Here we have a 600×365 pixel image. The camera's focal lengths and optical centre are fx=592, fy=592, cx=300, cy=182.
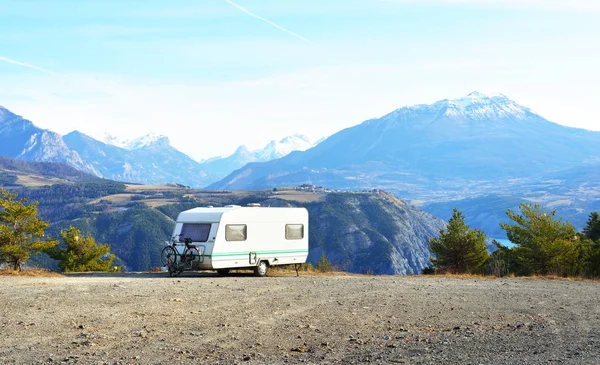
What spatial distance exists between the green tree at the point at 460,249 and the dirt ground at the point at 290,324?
35.0 feet

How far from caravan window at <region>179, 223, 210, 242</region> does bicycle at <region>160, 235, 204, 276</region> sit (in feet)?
0.90

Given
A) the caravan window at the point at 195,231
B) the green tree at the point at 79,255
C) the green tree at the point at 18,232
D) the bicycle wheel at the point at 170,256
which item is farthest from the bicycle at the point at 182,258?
the green tree at the point at 79,255

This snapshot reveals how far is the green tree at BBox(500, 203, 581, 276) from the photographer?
26047 millimetres

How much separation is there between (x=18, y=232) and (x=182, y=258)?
7.42 meters

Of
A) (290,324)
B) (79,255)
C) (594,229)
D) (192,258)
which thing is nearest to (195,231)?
(192,258)

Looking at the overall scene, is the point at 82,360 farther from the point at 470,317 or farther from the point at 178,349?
the point at 470,317

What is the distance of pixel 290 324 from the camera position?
472 inches

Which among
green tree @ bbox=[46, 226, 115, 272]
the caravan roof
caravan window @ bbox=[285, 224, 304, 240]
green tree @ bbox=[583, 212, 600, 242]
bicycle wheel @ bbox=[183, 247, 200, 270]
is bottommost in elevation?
green tree @ bbox=[46, 226, 115, 272]

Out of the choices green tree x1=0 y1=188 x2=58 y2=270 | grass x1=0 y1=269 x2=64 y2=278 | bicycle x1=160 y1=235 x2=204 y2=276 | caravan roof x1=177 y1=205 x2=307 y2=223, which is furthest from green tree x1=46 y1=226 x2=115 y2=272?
caravan roof x1=177 y1=205 x2=307 y2=223

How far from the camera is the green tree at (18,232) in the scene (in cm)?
2375

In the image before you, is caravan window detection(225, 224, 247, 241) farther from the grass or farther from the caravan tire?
the grass

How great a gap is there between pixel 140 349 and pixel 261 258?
14.2 metres

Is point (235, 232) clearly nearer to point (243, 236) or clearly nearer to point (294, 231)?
point (243, 236)

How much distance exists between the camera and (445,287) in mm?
19125
